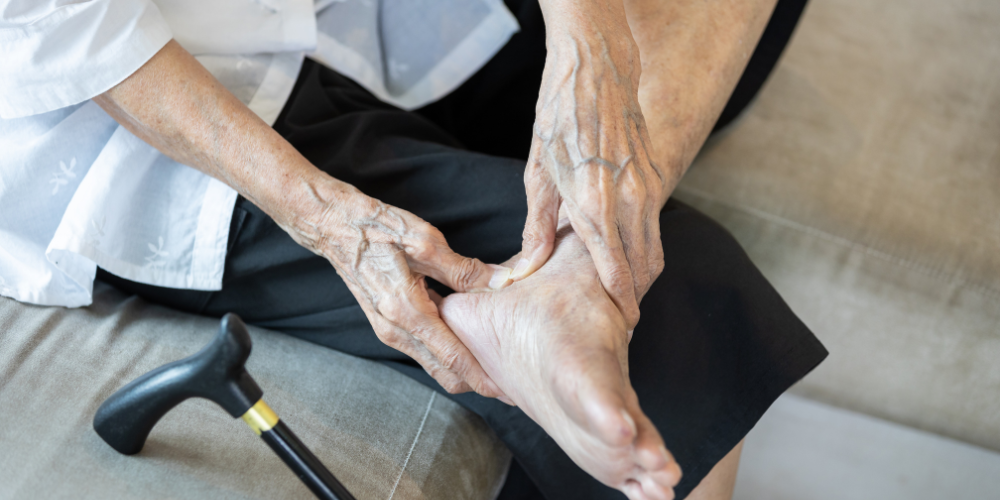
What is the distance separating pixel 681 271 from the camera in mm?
629

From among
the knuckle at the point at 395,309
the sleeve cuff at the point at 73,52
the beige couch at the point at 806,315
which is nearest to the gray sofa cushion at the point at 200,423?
the beige couch at the point at 806,315

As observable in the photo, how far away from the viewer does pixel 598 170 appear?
0.55m

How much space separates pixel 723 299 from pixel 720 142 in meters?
0.53

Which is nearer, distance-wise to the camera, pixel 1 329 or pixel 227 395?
pixel 227 395

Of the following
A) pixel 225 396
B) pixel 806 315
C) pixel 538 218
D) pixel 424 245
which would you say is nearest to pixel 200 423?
pixel 225 396

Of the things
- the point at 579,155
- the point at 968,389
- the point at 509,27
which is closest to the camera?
the point at 579,155

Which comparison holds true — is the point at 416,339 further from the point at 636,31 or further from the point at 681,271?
the point at 636,31

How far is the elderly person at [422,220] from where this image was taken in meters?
0.54

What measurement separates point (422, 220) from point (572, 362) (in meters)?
0.22

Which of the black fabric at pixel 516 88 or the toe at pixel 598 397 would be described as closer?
the toe at pixel 598 397

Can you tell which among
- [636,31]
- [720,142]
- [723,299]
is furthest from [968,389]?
[636,31]

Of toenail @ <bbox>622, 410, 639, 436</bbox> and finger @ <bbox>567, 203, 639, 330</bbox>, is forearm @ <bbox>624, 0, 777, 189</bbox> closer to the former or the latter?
finger @ <bbox>567, 203, 639, 330</bbox>

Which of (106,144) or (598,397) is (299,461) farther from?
(106,144)

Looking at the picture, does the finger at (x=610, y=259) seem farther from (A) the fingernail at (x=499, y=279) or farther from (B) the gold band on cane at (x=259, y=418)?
(B) the gold band on cane at (x=259, y=418)
